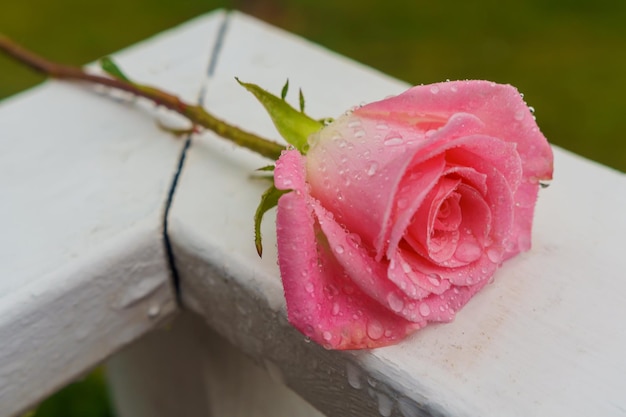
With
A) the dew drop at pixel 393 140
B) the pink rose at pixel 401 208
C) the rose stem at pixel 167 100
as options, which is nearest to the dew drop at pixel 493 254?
the pink rose at pixel 401 208

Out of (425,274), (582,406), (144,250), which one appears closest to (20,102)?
(144,250)

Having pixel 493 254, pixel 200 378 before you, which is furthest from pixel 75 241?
pixel 493 254

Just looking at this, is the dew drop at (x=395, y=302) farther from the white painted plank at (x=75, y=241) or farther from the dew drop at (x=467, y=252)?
the white painted plank at (x=75, y=241)

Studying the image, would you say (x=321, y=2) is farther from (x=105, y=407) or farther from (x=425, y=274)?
(x=425, y=274)

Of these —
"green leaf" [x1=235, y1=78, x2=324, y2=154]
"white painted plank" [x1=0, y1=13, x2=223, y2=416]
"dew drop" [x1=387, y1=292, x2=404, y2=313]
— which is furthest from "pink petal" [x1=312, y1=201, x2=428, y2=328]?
"white painted plank" [x1=0, y1=13, x2=223, y2=416]

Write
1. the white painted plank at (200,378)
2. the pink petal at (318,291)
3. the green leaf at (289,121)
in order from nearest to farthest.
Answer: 1. the pink petal at (318,291)
2. the green leaf at (289,121)
3. the white painted plank at (200,378)
